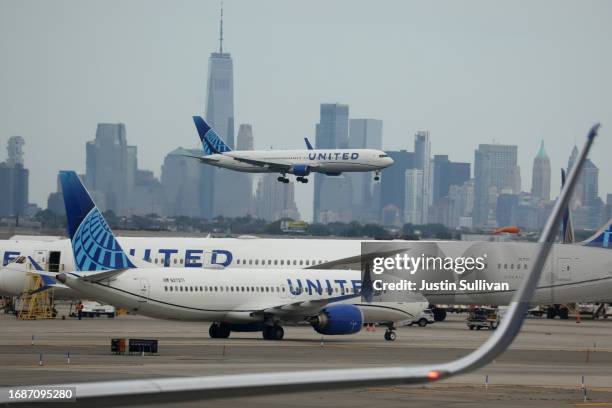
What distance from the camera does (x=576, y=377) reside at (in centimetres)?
3753

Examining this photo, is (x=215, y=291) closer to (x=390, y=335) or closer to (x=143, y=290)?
(x=143, y=290)

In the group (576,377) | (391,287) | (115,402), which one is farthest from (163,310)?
(115,402)

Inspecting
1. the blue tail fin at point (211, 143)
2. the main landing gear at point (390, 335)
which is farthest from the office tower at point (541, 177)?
the main landing gear at point (390, 335)

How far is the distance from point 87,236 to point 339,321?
12.2 m

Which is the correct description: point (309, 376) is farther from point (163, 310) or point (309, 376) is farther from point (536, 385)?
point (163, 310)

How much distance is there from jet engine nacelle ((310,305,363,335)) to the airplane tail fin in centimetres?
2797

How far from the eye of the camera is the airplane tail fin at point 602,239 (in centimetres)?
7494

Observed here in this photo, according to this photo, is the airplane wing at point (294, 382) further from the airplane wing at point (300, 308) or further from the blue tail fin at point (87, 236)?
the blue tail fin at point (87, 236)

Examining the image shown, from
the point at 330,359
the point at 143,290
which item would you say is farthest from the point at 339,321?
the point at 330,359

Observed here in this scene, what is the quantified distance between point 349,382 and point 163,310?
4059 centimetres

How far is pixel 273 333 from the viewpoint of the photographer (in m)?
52.1

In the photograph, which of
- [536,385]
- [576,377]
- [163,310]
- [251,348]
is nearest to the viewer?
[536,385]

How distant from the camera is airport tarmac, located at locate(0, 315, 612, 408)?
3012 cm

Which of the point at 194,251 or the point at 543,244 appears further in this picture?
the point at 194,251
